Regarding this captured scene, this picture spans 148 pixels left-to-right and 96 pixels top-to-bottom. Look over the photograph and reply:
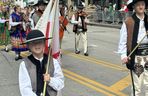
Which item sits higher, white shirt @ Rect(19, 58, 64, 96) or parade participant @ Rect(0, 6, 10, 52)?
white shirt @ Rect(19, 58, 64, 96)

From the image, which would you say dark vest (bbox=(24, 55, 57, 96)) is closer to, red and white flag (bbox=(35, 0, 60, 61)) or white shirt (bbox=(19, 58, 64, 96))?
white shirt (bbox=(19, 58, 64, 96))

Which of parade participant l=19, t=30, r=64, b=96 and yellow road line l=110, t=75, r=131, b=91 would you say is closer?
parade participant l=19, t=30, r=64, b=96

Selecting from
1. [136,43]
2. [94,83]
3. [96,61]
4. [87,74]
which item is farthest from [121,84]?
[96,61]

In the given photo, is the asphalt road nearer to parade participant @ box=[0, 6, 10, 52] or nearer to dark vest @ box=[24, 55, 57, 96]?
parade participant @ box=[0, 6, 10, 52]

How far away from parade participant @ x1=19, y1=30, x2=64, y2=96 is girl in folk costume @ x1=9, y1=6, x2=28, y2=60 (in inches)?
340

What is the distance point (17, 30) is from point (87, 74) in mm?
3810

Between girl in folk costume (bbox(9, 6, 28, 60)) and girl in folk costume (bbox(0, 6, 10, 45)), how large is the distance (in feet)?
6.67

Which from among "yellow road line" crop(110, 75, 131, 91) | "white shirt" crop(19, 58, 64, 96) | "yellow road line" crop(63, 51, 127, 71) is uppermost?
"white shirt" crop(19, 58, 64, 96)

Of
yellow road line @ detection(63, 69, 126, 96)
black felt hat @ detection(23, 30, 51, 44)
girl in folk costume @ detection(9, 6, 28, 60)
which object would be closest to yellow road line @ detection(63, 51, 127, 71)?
yellow road line @ detection(63, 69, 126, 96)

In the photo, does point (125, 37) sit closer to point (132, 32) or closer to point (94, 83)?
point (132, 32)

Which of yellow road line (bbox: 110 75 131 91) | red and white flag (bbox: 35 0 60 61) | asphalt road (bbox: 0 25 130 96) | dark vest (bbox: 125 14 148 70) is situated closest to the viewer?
red and white flag (bbox: 35 0 60 61)

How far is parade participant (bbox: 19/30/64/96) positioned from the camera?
425 centimetres

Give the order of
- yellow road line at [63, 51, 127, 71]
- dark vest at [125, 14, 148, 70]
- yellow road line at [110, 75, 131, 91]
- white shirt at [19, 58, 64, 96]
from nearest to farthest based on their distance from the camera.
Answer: white shirt at [19, 58, 64, 96], dark vest at [125, 14, 148, 70], yellow road line at [110, 75, 131, 91], yellow road line at [63, 51, 127, 71]

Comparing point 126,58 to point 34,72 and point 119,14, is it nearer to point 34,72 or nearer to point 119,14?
point 34,72
